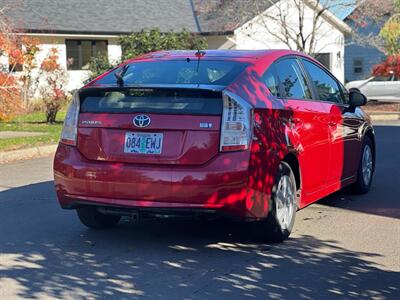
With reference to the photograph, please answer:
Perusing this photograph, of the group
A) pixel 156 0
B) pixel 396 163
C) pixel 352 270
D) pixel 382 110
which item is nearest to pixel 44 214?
pixel 352 270

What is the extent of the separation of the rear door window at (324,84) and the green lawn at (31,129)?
23.1ft

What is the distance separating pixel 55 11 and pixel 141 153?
22379 mm

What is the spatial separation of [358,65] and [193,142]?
3718 cm

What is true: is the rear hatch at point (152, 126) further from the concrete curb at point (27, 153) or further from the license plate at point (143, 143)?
the concrete curb at point (27, 153)

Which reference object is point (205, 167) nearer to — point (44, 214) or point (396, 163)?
point (44, 214)

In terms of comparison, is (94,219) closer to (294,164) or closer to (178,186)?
(178,186)

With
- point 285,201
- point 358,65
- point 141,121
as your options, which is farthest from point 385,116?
point 358,65

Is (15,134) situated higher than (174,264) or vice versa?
(15,134)

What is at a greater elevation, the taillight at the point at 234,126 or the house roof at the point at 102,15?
the house roof at the point at 102,15

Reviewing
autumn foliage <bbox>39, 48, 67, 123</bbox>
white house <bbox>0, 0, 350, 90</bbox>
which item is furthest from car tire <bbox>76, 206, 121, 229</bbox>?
white house <bbox>0, 0, 350, 90</bbox>

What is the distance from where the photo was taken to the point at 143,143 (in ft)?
19.3

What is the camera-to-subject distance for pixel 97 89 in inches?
245

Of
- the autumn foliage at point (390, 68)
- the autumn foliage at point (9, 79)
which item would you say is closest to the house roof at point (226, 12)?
the autumn foliage at point (390, 68)

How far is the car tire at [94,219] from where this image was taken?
22.0 ft
